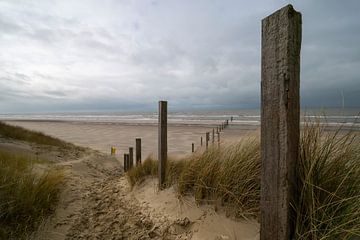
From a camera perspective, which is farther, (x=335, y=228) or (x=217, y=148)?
(x=217, y=148)

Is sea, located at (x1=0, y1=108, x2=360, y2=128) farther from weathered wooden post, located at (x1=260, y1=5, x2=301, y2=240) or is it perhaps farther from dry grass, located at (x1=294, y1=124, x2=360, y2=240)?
weathered wooden post, located at (x1=260, y1=5, x2=301, y2=240)

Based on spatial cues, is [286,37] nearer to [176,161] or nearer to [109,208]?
[176,161]

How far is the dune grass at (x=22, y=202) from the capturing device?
329cm

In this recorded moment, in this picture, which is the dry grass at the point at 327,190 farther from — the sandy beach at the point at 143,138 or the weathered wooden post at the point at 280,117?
the sandy beach at the point at 143,138

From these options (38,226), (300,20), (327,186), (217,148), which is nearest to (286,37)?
(300,20)

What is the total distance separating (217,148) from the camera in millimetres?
4266

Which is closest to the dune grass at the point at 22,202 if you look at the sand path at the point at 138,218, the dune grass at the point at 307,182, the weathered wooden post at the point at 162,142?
the sand path at the point at 138,218

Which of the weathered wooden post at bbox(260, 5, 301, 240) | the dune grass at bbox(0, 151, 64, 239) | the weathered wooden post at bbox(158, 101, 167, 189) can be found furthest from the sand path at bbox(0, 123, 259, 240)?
the weathered wooden post at bbox(260, 5, 301, 240)

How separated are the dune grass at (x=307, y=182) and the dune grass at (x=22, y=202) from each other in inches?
89.4

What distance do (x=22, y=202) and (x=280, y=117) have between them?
381 centimetres

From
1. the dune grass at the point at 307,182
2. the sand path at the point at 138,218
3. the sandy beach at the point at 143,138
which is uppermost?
the dune grass at the point at 307,182

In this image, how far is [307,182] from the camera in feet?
7.31

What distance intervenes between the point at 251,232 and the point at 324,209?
872 millimetres

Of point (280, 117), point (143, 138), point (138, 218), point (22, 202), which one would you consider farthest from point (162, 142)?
point (143, 138)
